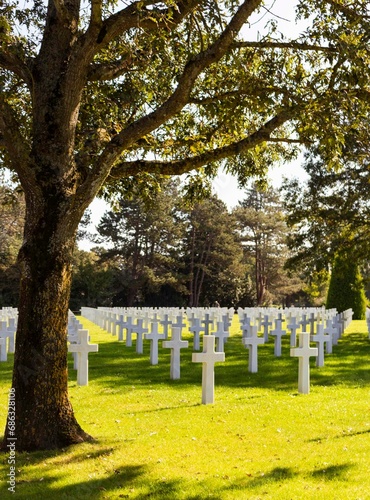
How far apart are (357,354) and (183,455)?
10.8 m

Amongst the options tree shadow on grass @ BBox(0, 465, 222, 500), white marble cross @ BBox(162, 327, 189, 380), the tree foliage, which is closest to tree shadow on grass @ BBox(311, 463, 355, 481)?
tree shadow on grass @ BBox(0, 465, 222, 500)

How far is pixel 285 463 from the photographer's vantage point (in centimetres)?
585

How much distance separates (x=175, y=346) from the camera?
35.9 feet

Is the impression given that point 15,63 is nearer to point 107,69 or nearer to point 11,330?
point 107,69

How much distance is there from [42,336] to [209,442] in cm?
223

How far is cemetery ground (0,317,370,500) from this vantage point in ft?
16.9

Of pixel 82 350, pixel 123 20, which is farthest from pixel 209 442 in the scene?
pixel 123 20

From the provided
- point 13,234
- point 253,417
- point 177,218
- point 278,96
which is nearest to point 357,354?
point 253,417

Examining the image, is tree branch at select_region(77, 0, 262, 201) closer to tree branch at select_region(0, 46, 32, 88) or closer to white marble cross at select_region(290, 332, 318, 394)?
tree branch at select_region(0, 46, 32, 88)

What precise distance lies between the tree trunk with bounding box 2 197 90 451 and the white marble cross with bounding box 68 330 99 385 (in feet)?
10.9

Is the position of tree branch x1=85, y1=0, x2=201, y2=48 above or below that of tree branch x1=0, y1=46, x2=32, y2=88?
above

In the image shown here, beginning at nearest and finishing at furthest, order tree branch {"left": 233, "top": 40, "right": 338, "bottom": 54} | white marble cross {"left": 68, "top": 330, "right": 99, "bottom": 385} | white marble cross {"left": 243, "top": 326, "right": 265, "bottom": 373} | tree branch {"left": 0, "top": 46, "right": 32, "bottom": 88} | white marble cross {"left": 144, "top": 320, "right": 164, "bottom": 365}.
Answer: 1. tree branch {"left": 0, "top": 46, "right": 32, "bottom": 88}
2. tree branch {"left": 233, "top": 40, "right": 338, "bottom": 54}
3. white marble cross {"left": 68, "top": 330, "right": 99, "bottom": 385}
4. white marble cross {"left": 243, "top": 326, "right": 265, "bottom": 373}
5. white marble cross {"left": 144, "top": 320, "right": 164, "bottom": 365}

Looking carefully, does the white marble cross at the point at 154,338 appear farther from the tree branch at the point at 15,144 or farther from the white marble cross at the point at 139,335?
the tree branch at the point at 15,144

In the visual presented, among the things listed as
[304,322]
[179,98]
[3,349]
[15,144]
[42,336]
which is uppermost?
[179,98]
